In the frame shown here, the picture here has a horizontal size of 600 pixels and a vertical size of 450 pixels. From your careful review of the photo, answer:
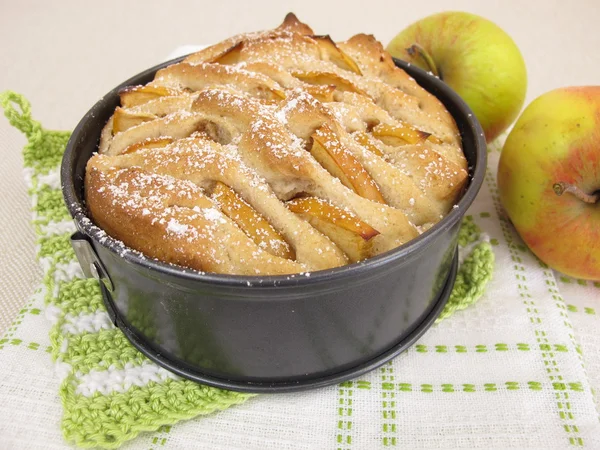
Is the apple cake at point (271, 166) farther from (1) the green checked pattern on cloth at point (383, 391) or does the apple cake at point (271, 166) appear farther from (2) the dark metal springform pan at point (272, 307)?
(1) the green checked pattern on cloth at point (383, 391)

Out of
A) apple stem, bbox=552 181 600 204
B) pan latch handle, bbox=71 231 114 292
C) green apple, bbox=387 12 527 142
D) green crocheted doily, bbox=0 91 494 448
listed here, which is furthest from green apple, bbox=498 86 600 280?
pan latch handle, bbox=71 231 114 292

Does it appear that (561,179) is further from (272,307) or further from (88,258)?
(88,258)

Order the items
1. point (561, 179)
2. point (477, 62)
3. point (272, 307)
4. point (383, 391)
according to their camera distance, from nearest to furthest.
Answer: point (272, 307), point (383, 391), point (561, 179), point (477, 62)

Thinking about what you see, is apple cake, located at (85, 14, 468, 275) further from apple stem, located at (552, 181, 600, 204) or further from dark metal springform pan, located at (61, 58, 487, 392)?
apple stem, located at (552, 181, 600, 204)

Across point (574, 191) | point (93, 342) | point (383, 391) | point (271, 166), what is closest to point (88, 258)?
point (93, 342)

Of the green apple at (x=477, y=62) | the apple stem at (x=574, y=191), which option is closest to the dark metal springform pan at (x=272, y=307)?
the apple stem at (x=574, y=191)

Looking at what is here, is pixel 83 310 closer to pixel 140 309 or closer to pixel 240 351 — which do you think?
pixel 140 309
